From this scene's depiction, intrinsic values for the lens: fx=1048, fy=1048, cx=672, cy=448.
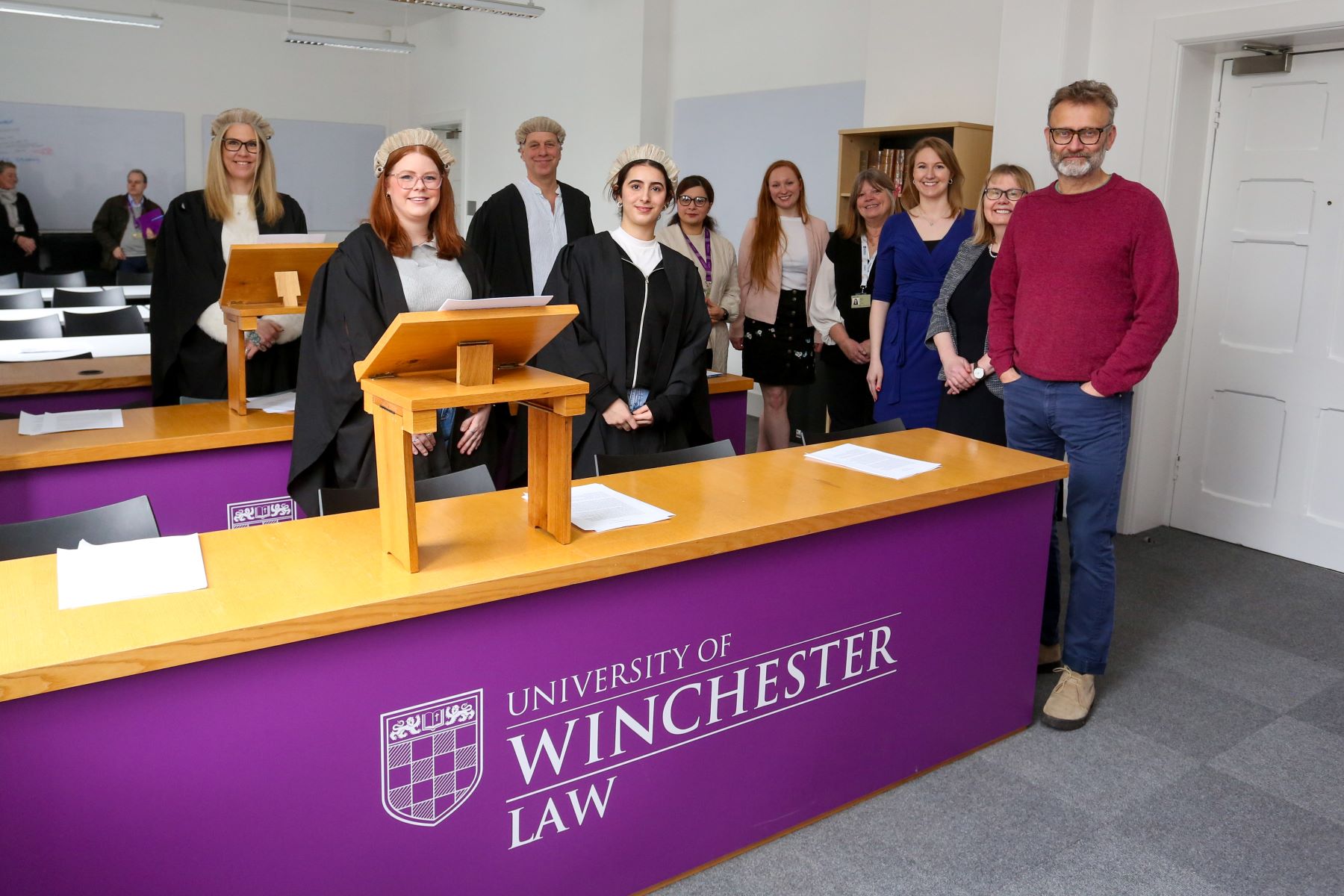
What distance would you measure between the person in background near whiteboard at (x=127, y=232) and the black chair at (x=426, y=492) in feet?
28.2

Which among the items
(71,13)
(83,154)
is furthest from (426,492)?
(83,154)

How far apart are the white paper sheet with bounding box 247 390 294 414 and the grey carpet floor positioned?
1964 millimetres

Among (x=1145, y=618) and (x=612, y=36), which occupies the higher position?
(x=612, y=36)

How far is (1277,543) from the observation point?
4668 millimetres

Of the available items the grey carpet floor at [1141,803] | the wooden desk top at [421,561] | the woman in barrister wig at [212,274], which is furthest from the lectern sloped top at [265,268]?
the grey carpet floor at [1141,803]

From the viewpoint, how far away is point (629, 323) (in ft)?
10.6

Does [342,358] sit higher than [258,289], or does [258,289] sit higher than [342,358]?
[258,289]

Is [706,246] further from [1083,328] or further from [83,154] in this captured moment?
[83,154]

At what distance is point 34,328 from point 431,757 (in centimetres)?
455

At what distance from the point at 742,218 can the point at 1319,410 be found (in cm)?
398

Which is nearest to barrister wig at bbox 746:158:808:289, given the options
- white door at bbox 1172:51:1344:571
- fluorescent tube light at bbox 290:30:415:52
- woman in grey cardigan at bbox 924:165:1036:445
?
woman in grey cardigan at bbox 924:165:1036:445

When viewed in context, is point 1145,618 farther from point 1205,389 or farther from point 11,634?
point 11,634

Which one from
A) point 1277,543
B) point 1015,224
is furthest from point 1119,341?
point 1277,543

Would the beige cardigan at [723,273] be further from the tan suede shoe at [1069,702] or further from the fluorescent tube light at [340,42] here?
the fluorescent tube light at [340,42]
